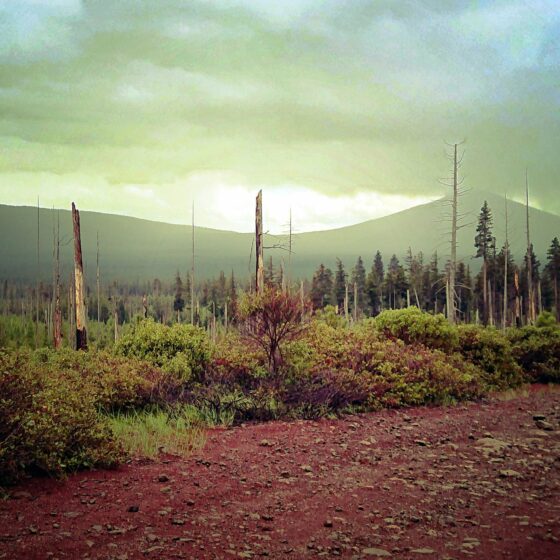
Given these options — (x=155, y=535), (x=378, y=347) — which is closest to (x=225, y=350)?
(x=378, y=347)

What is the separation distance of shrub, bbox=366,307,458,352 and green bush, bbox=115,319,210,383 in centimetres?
491

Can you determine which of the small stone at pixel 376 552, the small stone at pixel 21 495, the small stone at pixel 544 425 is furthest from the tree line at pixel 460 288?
the small stone at pixel 376 552

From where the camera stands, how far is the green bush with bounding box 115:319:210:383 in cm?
1266

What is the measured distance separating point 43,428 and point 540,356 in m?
14.6

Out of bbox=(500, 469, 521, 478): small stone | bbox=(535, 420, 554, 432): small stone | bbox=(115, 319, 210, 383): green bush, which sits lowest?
bbox=(535, 420, 554, 432): small stone

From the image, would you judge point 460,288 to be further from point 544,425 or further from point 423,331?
point 544,425

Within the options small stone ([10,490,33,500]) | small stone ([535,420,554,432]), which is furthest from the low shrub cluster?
small stone ([535,420,554,432])

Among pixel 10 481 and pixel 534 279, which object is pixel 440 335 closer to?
pixel 10 481

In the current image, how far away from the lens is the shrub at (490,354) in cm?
1537

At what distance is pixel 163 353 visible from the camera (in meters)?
12.9

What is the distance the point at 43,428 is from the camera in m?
6.45

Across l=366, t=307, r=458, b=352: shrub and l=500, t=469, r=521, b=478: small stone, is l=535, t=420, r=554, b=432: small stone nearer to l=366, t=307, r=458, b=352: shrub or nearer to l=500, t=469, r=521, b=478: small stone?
l=500, t=469, r=521, b=478: small stone

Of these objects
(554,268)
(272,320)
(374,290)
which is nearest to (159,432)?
(272,320)

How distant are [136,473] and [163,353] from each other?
6.07 m
